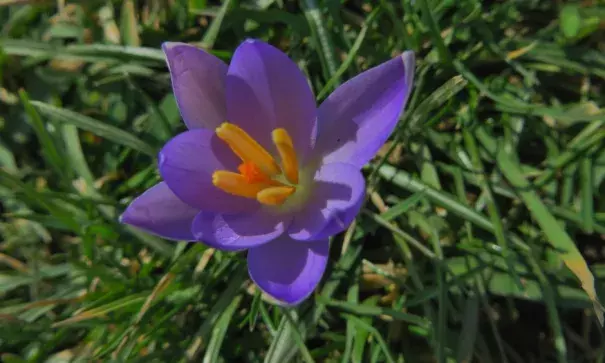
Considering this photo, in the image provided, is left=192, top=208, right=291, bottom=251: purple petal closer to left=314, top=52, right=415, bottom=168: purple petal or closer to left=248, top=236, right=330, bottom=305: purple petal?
left=248, top=236, right=330, bottom=305: purple petal

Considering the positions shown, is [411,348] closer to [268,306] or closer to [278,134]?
[268,306]

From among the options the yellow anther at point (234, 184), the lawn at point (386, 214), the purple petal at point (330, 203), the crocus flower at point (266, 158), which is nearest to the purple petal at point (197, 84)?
the crocus flower at point (266, 158)

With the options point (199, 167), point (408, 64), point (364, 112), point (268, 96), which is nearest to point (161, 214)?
point (199, 167)

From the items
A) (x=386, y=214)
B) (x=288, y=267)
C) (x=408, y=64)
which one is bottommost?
(x=386, y=214)

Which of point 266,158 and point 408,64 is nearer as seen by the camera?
point 408,64

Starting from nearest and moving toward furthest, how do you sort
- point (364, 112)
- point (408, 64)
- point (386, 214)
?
point (408, 64), point (364, 112), point (386, 214)

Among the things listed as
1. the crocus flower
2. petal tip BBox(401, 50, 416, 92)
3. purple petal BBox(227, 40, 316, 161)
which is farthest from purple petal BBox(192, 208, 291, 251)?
petal tip BBox(401, 50, 416, 92)

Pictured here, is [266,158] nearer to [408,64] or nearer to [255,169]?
[255,169]
